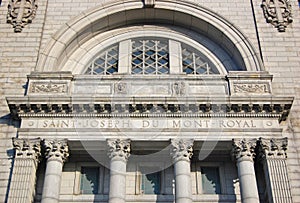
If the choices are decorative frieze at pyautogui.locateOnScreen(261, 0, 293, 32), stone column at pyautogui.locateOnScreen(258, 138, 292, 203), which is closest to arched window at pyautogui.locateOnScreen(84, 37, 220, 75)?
decorative frieze at pyautogui.locateOnScreen(261, 0, 293, 32)

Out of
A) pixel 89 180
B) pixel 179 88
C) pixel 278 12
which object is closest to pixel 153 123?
pixel 179 88

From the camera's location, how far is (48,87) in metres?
19.7

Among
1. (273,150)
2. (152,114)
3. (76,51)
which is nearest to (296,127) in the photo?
(273,150)

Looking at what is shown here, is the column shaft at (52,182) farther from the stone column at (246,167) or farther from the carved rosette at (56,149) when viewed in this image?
the stone column at (246,167)

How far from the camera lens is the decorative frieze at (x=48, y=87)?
19.6m

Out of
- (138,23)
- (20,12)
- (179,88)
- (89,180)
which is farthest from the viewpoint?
(138,23)

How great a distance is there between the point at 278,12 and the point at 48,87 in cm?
1164

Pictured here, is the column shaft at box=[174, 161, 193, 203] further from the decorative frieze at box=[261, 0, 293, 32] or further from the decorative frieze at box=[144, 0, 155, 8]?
the decorative frieze at box=[144, 0, 155, 8]

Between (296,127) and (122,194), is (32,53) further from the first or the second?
(296,127)

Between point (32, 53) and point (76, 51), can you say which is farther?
point (76, 51)

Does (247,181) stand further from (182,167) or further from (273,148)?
(182,167)

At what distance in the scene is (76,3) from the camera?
23.6 m

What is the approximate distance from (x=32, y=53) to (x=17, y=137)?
4695mm

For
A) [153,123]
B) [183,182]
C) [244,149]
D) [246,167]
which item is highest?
[153,123]
